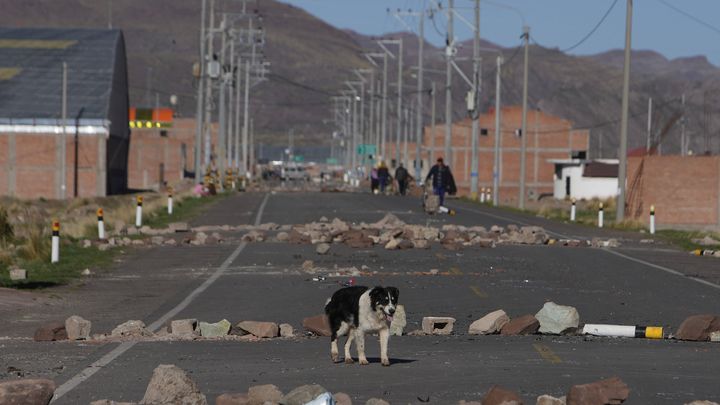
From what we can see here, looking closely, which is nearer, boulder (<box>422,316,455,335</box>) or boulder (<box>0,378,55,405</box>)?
boulder (<box>0,378,55,405</box>)

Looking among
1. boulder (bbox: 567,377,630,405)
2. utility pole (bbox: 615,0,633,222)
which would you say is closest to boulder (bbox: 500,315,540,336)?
boulder (bbox: 567,377,630,405)

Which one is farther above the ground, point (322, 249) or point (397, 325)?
point (397, 325)

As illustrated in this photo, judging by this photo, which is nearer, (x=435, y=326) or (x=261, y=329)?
(x=261, y=329)

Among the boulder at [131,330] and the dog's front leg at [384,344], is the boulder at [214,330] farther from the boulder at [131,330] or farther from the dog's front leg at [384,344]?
the dog's front leg at [384,344]

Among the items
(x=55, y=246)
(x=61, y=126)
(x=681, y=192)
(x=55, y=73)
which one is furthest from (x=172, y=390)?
(x=55, y=73)

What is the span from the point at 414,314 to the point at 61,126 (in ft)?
222

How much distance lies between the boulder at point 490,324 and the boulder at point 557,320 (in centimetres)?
41

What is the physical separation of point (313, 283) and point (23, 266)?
6.50 m

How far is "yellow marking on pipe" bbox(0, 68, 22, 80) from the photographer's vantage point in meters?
90.3

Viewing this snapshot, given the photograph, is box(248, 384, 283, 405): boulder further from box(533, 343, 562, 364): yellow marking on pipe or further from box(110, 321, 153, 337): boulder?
box(110, 321, 153, 337): boulder

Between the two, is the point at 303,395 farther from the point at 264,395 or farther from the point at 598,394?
the point at 598,394

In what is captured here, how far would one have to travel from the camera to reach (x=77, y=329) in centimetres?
1650

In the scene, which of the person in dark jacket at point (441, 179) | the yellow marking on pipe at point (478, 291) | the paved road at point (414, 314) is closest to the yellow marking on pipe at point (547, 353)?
the paved road at point (414, 314)

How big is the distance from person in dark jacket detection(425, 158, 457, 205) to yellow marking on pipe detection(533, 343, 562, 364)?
37394 millimetres
